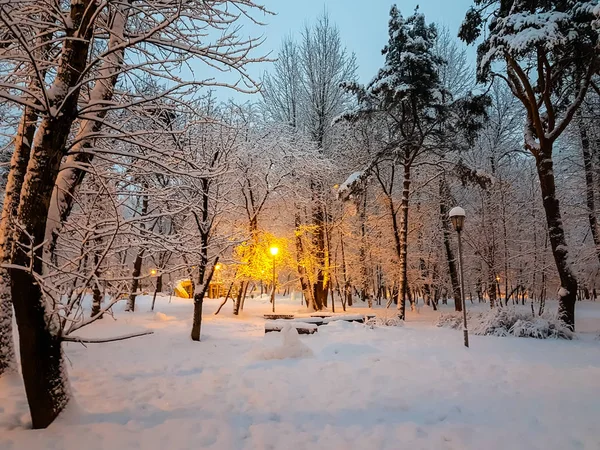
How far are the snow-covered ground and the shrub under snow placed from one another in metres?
0.86

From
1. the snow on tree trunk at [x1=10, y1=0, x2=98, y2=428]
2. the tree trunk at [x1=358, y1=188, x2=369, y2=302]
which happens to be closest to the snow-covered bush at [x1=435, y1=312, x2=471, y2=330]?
the tree trunk at [x1=358, y1=188, x2=369, y2=302]

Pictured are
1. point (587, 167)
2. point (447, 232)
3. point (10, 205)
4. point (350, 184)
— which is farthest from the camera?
point (447, 232)

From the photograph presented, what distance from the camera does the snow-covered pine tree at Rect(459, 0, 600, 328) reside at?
27.5 ft

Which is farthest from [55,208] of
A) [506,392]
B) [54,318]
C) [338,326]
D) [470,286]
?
[470,286]

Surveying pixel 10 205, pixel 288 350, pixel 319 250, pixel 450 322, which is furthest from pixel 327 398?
pixel 319 250

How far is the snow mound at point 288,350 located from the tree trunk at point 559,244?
7417mm

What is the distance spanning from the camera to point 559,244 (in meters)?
9.60

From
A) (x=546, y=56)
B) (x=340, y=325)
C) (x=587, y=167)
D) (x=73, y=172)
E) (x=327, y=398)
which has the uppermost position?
(x=546, y=56)

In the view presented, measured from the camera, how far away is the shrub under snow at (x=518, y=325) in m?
8.41

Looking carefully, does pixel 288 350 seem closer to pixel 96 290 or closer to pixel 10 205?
pixel 10 205

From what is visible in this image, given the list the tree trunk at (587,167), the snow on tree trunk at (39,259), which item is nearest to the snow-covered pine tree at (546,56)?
the tree trunk at (587,167)

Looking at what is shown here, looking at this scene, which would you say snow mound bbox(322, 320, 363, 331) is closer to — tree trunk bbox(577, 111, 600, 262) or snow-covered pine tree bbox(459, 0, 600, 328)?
snow-covered pine tree bbox(459, 0, 600, 328)

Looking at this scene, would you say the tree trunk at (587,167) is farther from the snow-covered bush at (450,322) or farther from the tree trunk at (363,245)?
the tree trunk at (363,245)

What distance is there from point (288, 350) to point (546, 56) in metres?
10.5
